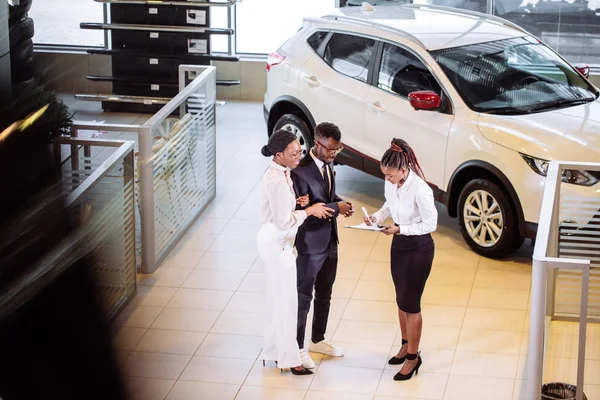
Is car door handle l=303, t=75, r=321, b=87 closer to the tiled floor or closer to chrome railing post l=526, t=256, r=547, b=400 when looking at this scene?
the tiled floor

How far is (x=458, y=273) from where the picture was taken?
755 centimetres

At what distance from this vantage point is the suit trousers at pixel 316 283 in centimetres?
582

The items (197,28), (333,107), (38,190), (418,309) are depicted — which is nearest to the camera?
(38,190)

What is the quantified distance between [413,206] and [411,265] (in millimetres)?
351

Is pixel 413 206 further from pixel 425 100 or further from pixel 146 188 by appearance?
pixel 146 188

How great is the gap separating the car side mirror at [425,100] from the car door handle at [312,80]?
4.53 feet

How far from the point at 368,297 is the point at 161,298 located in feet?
4.93

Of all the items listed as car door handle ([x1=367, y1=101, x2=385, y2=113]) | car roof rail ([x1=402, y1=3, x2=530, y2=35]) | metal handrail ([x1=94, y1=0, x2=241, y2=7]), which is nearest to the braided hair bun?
car door handle ([x1=367, y1=101, x2=385, y2=113])

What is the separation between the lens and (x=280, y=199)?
547 centimetres

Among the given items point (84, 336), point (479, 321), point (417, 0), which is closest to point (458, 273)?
point (479, 321)

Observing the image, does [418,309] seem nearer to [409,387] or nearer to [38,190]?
[409,387]

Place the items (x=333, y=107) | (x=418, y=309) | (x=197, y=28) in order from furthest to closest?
(x=197, y=28), (x=333, y=107), (x=418, y=309)

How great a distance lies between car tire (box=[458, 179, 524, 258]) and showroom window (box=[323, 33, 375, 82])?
62.6 inches

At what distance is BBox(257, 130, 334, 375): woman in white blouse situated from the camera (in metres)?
5.48
